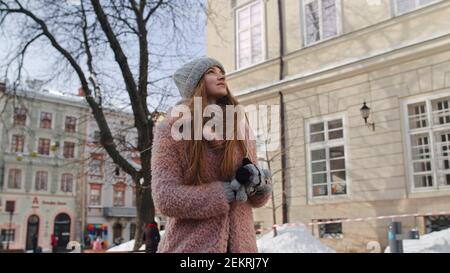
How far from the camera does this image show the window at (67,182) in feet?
150

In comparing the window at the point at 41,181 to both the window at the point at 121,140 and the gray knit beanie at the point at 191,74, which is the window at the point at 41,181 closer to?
the window at the point at 121,140

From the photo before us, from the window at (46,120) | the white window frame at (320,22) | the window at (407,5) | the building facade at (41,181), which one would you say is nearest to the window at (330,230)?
the white window frame at (320,22)

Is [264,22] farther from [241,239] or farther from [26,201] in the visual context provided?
[26,201]

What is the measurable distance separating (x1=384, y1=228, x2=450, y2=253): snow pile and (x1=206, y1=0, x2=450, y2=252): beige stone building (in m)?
1.08

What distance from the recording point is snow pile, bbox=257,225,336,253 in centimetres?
955

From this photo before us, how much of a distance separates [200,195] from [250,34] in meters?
14.0

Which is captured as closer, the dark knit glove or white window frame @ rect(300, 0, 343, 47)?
the dark knit glove

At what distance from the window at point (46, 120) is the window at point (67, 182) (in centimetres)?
501

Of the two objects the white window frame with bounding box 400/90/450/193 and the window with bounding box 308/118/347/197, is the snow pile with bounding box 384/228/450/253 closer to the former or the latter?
the white window frame with bounding box 400/90/450/193

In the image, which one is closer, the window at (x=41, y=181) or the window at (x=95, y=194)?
the window at (x=41, y=181)

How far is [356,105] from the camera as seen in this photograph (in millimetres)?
11820

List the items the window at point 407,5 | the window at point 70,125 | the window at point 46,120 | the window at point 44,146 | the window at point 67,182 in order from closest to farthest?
the window at point 407,5
the window at point 44,146
the window at point 46,120
the window at point 67,182
the window at point 70,125

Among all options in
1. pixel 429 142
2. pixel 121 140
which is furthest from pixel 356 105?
pixel 121 140

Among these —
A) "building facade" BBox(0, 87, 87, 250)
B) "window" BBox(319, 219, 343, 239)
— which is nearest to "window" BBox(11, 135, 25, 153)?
"building facade" BBox(0, 87, 87, 250)
